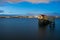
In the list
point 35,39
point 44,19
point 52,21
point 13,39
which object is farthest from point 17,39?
point 44,19

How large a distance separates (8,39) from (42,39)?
3.59 ft

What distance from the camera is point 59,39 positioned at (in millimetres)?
5340

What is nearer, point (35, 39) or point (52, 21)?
point (35, 39)

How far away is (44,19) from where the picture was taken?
39.0 ft

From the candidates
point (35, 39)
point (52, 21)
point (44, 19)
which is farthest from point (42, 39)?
point (44, 19)

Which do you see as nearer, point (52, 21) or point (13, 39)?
point (13, 39)

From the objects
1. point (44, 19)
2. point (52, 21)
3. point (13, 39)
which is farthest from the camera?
point (44, 19)

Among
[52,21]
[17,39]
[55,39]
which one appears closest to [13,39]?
[17,39]

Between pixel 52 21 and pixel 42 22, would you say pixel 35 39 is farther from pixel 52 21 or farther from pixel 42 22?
pixel 42 22

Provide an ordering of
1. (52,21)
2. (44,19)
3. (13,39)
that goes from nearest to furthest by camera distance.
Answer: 1. (13,39)
2. (52,21)
3. (44,19)

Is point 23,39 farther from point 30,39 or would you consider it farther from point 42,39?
point 42,39

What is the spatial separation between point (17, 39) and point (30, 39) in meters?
0.42

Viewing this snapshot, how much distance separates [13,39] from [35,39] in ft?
2.35

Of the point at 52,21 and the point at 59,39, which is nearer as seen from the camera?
the point at 59,39
